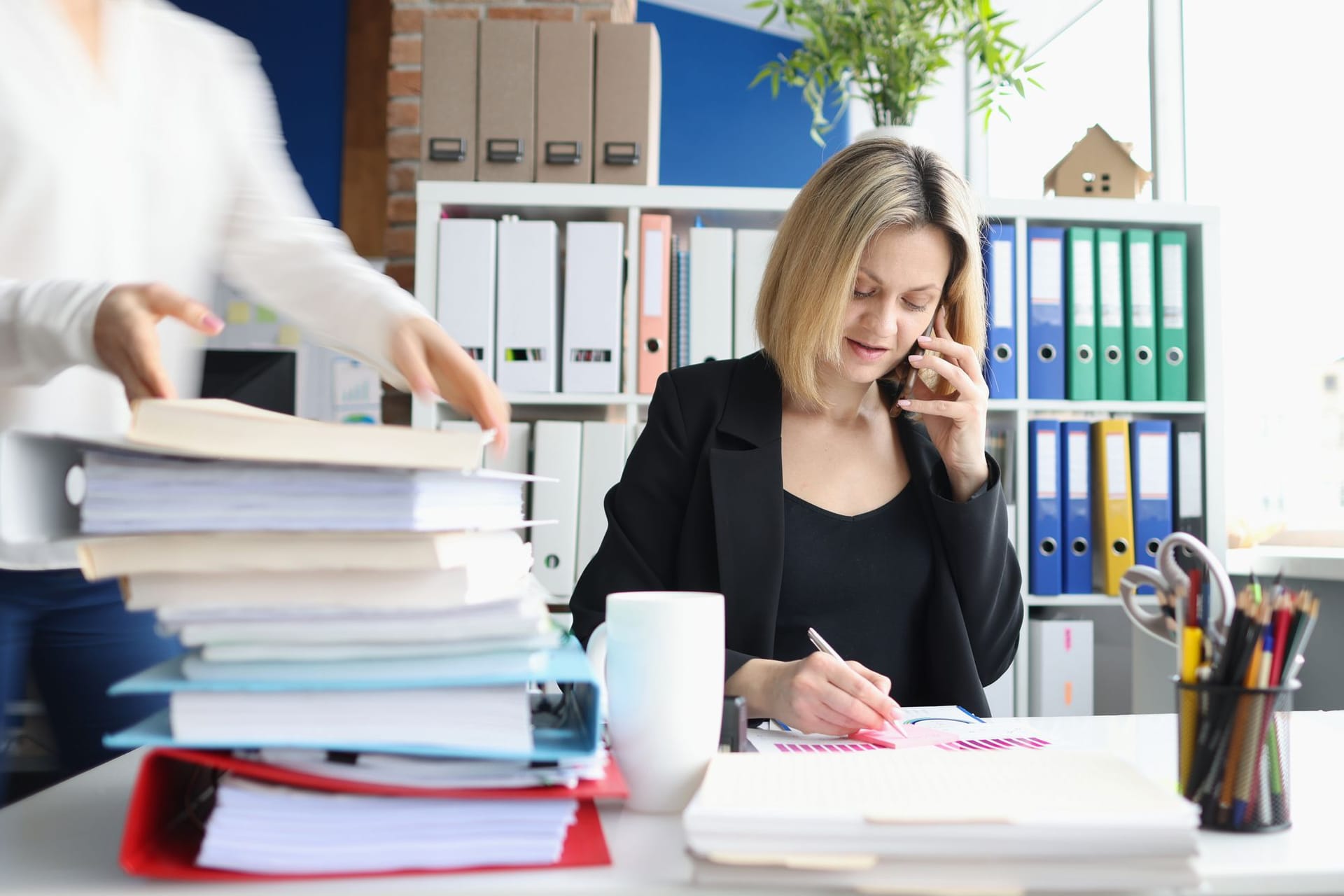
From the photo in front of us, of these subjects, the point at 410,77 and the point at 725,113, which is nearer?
the point at 410,77

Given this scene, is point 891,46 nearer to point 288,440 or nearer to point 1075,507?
point 1075,507

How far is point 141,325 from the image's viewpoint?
66 cm

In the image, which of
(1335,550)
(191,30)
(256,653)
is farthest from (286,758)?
(1335,550)

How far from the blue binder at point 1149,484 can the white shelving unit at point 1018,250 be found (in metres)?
0.06

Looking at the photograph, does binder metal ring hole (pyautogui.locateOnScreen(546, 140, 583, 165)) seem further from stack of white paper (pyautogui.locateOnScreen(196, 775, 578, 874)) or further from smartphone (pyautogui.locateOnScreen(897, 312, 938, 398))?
stack of white paper (pyautogui.locateOnScreen(196, 775, 578, 874))

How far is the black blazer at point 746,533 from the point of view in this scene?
4.36 ft

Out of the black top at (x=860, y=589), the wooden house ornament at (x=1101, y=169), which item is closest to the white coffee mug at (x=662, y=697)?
the black top at (x=860, y=589)

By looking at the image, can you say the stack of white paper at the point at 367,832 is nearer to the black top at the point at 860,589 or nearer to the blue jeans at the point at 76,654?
the blue jeans at the point at 76,654

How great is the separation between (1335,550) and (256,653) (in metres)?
2.46

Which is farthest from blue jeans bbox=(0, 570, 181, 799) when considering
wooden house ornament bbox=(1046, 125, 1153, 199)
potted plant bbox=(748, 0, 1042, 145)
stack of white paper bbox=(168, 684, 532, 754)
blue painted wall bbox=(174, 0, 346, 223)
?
blue painted wall bbox=(174, 0, 346, 223)

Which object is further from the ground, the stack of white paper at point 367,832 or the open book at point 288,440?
the open book at point 288,440

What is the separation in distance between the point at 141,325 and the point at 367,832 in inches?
13.7

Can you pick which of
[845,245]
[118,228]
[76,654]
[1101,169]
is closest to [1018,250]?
[1101,169]

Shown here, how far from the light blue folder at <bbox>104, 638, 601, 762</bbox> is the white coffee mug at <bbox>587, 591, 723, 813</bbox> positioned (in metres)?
0.07
